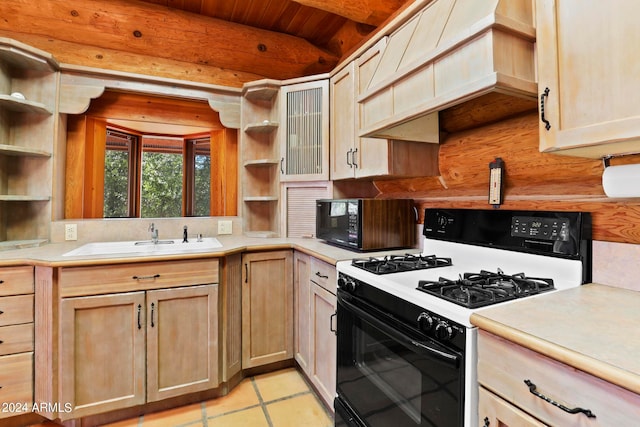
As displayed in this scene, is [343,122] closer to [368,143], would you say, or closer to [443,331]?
[368,143]

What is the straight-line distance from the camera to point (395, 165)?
177cm

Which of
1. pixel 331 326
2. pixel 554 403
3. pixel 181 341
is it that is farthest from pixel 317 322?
pixel 554 403

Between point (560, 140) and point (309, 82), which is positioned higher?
point (309, 82)

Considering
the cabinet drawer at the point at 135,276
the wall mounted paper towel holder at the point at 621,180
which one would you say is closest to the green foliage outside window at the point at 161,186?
the cabinet drawer at the point at 135,276

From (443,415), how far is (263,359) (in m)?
1.48

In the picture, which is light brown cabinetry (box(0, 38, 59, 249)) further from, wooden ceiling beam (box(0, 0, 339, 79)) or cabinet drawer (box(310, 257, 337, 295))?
cabinet drawer (box(310, 257, 337, 295))

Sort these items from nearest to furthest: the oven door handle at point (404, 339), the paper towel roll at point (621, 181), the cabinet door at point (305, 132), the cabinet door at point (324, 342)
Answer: the oven door handle at point (404, 339) < the paper towel roll at point (621, 181) < the cabinet door at point (324, 342) < the cabinet door at point (305, 132)

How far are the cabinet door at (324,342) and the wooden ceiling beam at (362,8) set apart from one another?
5.90 ft

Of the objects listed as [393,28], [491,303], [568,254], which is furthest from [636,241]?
[393,28]

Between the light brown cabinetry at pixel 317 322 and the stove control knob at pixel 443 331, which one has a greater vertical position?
the stove control knob at pixel 443 331

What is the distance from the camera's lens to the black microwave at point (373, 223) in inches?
72.1

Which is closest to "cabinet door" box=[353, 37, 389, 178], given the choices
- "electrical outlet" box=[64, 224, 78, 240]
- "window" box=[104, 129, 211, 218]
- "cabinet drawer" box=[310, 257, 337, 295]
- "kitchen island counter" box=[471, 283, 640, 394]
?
"cabinet drawer" box=[310, 257, 337, 295]

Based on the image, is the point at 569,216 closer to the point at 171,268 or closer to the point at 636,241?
the point at 636,241

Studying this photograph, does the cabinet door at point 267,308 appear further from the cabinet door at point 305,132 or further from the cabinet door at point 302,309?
the cabinet door at point 305,132
